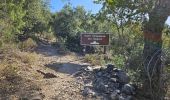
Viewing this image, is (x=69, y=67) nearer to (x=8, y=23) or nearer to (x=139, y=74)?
(x=8, y=23)

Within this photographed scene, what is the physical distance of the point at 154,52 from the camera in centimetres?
1088

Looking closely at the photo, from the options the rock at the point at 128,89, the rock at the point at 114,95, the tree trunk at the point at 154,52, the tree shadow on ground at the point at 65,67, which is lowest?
the rock at the point at 114,95

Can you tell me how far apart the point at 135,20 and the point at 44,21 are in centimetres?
1866

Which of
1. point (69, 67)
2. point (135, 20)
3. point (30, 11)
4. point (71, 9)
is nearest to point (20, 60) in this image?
point (69, 67)

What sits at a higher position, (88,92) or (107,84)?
(107,84)

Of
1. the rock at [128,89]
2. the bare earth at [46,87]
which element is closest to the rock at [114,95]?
Result: the rock at [128,89]

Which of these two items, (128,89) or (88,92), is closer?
(88,92)

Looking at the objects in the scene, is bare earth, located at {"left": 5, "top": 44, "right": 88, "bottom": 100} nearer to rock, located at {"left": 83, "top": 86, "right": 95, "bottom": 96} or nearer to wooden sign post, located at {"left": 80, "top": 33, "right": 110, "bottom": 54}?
rock, located at {"left": 83, "top": 86, "right": 95, "bottom": 96}

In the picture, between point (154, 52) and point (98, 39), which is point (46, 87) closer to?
point (154, 52)

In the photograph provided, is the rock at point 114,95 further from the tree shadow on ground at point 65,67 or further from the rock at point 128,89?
the tree shadow on ground at point 65,67

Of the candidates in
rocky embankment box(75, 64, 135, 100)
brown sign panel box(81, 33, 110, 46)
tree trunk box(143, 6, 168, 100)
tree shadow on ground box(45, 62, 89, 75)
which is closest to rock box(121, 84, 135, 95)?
rocky embankment box(75, 64, 135, 100)

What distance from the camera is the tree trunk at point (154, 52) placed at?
1052 cm

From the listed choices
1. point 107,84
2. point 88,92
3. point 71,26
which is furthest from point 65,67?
point 71,26

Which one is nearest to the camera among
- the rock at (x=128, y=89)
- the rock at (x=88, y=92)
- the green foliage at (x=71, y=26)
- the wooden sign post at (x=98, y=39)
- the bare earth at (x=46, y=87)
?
the bare earth at (x=46, y=87)
